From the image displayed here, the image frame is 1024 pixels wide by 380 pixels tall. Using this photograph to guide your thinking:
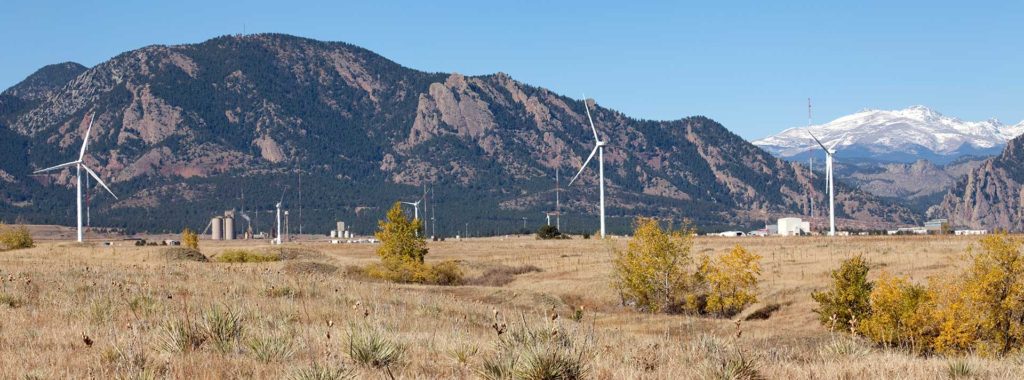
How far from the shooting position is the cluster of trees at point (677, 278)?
260 feet

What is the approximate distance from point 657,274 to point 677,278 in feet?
6.09

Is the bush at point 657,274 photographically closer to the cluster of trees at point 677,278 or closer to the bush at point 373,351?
the cluster of trees at point 677,278

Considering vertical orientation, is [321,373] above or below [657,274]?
above

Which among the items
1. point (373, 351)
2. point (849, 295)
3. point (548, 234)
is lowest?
point (849, 295)

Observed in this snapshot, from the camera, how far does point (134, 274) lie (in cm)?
3375

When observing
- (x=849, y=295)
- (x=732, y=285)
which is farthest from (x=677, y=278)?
(x=849, y=295)

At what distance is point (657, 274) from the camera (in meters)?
82.7

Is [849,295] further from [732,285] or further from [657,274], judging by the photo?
[657,274]

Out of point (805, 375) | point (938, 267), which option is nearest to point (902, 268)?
point (938, 267)

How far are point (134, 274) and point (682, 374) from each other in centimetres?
2409

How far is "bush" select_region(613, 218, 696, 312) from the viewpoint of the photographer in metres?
82.5

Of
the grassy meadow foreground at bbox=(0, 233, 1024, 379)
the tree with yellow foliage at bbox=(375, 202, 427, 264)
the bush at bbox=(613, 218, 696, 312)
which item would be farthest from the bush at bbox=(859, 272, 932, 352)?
the tree with yellow foliage at bbox=(375, 202, 427, 264)

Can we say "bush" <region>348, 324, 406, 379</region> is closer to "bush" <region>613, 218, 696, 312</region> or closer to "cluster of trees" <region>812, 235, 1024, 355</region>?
"cluster of trees" <region>812, 235, 1024, 355</region>

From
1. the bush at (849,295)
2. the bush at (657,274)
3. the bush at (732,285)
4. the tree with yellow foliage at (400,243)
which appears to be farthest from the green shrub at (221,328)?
the tree with yellow foliage at (400,243)
